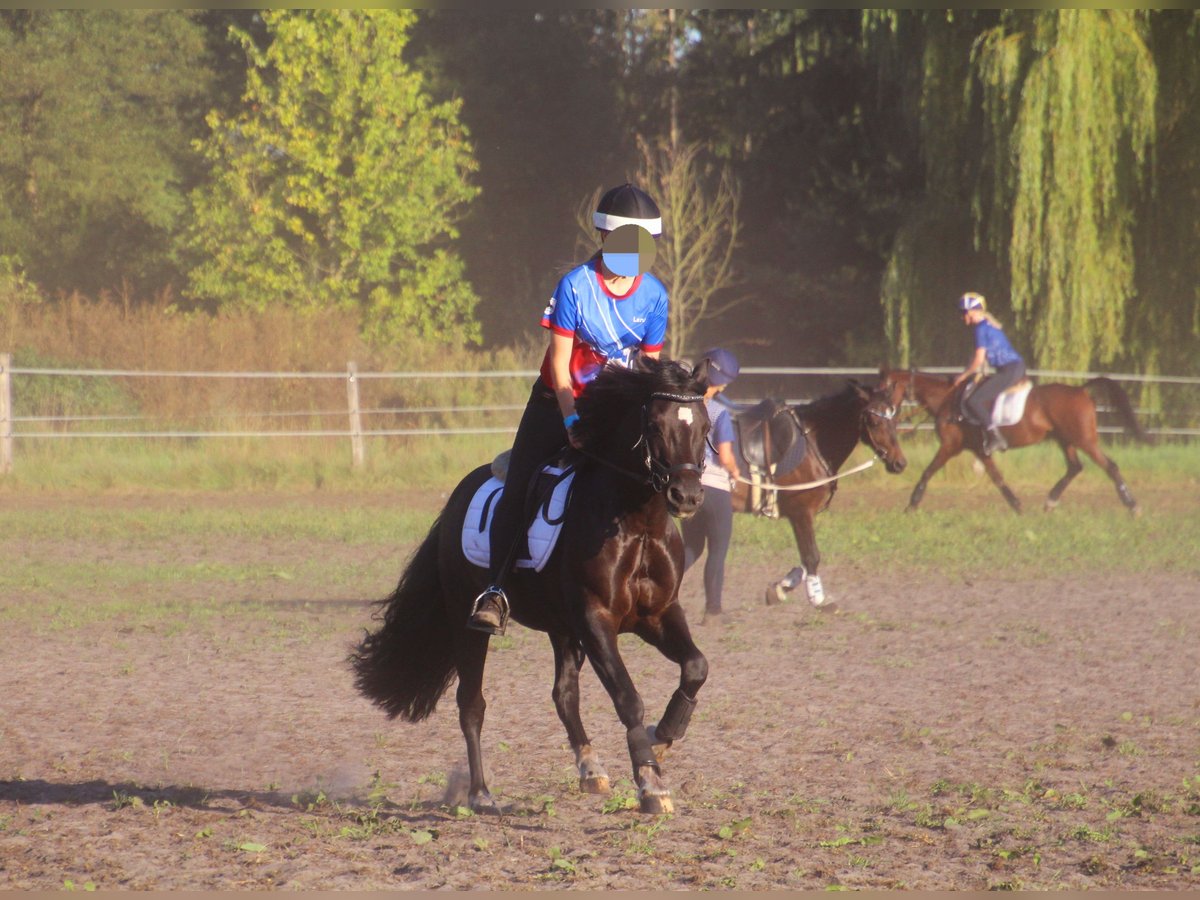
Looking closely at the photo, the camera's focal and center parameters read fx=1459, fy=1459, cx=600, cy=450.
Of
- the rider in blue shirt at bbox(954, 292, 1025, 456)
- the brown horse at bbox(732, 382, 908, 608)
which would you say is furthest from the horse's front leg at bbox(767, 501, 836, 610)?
the rider in blue shirt at bbox(954, 292, 1025, 456)

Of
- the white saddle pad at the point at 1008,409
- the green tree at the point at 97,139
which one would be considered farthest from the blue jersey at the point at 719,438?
the green tree at the point at 97,139

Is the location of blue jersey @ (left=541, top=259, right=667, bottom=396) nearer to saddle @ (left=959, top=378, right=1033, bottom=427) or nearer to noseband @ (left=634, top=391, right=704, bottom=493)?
noseband @ (left=634, top=391, right=704, bottom=493)

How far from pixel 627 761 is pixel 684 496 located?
2.01m

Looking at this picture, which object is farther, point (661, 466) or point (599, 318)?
point (599, 318)

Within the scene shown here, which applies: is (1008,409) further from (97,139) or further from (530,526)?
(97,139)

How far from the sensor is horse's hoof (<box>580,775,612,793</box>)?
5.86 m

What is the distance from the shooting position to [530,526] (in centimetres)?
587

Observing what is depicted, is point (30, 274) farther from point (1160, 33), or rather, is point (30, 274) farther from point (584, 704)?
point (584, 704)

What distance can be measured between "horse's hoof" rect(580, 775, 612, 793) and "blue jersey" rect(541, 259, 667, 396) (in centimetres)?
155

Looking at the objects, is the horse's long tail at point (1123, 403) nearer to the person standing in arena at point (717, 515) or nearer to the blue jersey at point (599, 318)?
the person standing in arena at point (717, 515)

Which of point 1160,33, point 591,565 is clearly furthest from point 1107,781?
point 1160,33

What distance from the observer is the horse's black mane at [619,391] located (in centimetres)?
538

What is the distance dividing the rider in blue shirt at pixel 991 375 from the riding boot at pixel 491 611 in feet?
45.3

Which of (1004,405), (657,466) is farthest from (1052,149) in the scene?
(657,466)
